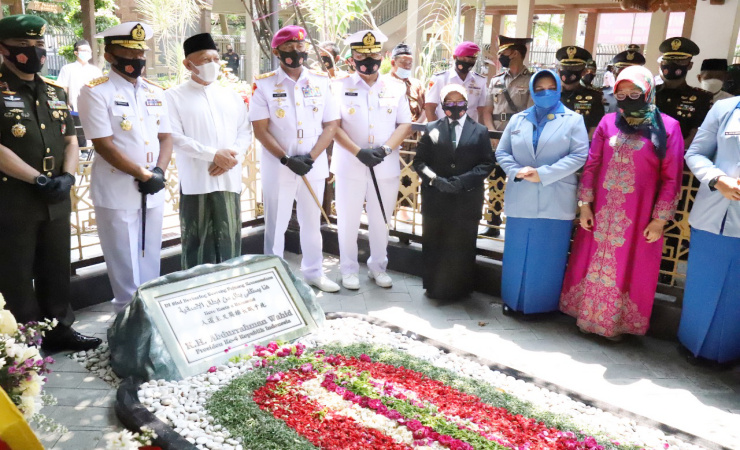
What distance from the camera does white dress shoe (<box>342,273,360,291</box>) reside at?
5.22m

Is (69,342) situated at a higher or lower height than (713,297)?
lower

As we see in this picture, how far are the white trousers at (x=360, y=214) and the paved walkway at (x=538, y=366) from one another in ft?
0.96

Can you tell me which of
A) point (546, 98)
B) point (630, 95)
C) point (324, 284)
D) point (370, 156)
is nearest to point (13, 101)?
point (370, 156)

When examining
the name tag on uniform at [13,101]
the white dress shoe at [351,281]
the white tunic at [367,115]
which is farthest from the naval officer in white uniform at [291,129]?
the name tag on uniform at [13,101]

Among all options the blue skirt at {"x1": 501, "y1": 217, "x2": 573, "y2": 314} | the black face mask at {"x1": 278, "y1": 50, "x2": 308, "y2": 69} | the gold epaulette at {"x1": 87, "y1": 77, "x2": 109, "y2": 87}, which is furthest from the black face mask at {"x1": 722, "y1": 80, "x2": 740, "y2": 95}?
the gold epaulette at {"x1": 87, "y1": 77, "x2": 109, "y2": 87}

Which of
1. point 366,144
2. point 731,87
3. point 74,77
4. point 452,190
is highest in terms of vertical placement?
point 731,87

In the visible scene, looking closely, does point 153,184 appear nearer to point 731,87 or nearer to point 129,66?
point 129,66

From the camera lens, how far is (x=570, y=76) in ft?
17.9

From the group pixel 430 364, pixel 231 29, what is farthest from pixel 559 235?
pixel 231 29

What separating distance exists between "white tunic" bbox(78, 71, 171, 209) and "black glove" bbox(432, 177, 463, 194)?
6.79 ft

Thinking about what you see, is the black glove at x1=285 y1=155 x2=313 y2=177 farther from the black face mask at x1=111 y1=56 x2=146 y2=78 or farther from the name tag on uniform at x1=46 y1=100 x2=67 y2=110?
the name tag on uniform at x1=46 y1=100 x2=67 y2=110

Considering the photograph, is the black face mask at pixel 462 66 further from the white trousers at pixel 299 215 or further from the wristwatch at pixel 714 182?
the wristwatch at pixel 714 182

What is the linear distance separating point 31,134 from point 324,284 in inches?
100

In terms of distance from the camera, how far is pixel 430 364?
3678 millimetres
